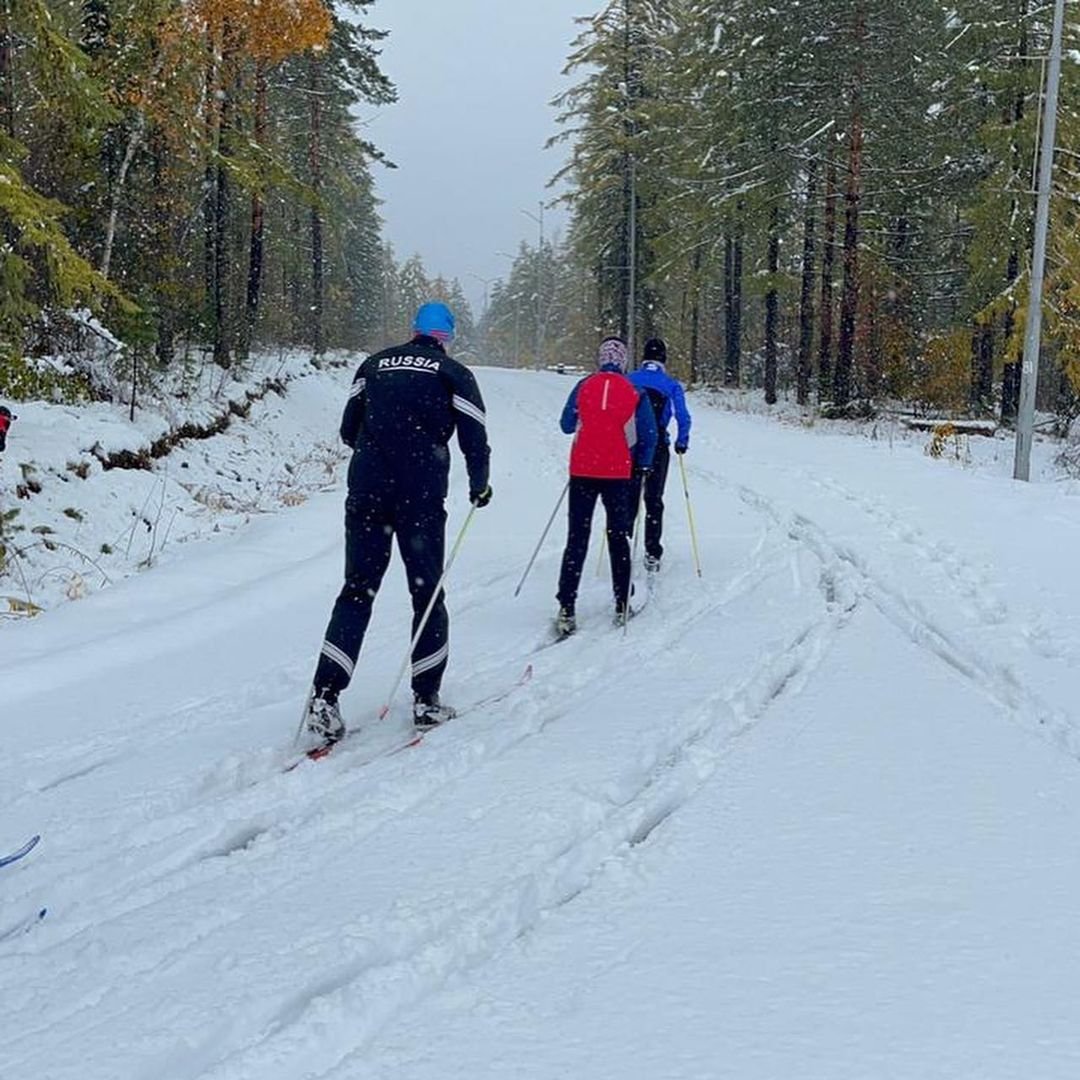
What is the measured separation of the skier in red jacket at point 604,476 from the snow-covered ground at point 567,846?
1.26 feet

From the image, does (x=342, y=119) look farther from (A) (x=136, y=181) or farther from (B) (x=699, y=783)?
(B) (x=699, y=783)

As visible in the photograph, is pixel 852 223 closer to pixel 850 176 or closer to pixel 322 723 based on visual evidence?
pixel 850 176

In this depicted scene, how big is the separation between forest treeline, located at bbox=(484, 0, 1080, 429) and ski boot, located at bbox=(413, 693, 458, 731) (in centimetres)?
1630

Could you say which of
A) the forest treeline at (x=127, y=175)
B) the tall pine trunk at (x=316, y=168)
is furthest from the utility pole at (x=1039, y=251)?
the tall pine trunk at (x=316, y=168)

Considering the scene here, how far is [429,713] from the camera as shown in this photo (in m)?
5.19

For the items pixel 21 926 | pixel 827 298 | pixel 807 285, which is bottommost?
pixel 21 926

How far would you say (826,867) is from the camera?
3.46 meters

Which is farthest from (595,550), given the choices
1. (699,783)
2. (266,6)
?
(266,6)

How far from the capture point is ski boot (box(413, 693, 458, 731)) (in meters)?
5.17

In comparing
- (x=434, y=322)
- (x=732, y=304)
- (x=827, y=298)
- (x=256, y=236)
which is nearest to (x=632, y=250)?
(x=732, y=304)

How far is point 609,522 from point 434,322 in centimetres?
252

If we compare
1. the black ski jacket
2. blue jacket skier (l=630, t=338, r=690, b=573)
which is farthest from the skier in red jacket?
the black ski jacket

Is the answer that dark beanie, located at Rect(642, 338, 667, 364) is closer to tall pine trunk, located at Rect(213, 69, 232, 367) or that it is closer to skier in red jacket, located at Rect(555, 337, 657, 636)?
skier in red jacket, located at Rect(555, 337, 657, 636)

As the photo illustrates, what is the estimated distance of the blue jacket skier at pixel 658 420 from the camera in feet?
28.5
